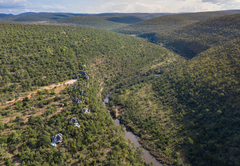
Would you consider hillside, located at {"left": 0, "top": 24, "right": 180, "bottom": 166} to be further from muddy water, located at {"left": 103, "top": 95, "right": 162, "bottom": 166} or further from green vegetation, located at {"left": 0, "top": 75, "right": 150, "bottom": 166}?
muddy water, located at {"left": 103, "top": 95, "right": 162, "bottom": 166}

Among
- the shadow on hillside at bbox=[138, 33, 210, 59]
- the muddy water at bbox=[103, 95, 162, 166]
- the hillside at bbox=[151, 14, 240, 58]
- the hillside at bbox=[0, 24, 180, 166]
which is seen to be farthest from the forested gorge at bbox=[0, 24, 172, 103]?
the muddy water at bbox=[103, 95, 162, 166]

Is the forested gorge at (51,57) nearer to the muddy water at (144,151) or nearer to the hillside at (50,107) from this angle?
the hillside at (50,107)

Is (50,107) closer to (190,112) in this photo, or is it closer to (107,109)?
(107,109)

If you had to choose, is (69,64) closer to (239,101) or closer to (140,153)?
(140,153)

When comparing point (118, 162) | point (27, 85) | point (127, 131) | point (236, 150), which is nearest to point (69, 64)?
point (27, 85)

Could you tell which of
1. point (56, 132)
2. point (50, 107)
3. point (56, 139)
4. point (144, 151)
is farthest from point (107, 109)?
point (56, 139)

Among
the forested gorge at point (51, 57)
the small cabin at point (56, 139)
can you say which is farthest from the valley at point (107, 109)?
the small cabin at point (56, 139)
